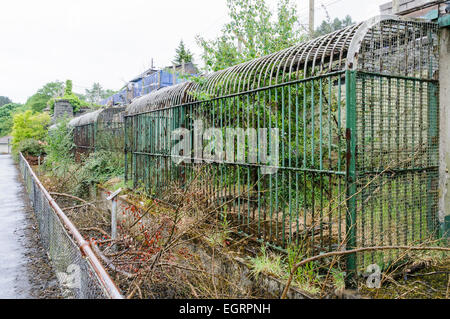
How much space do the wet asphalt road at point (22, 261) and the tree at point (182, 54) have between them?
33.8m

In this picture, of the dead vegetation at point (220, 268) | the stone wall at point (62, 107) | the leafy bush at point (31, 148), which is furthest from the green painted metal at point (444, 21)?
the stone wall at point (62, 107)

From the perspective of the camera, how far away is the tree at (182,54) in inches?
1615

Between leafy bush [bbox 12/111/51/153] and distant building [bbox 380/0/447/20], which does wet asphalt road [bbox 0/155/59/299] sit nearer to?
distant building [bbox 380/0/447/20]

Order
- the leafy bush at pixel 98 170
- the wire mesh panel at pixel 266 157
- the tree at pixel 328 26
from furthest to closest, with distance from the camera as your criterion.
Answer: the tree at pixel 328 26, the leafy bush at pixel 98 170, the wire mesh panel at pixel 266 157

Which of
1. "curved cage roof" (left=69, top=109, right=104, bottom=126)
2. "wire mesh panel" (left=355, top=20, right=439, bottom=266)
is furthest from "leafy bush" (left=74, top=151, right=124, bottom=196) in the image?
"wire mesh panel" (left=355, top=20, right=439, bottom=266)

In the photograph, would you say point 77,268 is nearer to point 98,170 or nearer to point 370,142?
point 370,142

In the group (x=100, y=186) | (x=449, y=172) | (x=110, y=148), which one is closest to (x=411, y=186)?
(x=449, y=172)

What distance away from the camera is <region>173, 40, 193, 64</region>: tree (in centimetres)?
4103

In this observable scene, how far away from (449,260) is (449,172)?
1.11 m

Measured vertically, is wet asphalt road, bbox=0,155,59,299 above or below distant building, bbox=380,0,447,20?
below

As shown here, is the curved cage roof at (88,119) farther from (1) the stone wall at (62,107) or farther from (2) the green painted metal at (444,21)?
(2) the green painted metal at (444,21)

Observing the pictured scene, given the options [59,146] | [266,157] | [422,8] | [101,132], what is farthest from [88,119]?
[422,8]

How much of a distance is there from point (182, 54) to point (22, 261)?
Result: 40.9m

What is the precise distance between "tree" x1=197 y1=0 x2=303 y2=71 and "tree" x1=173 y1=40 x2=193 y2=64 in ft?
102
